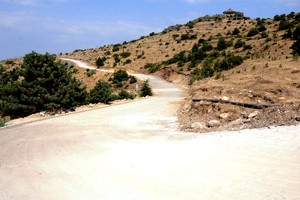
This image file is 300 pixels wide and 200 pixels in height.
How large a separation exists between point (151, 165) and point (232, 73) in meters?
21.5

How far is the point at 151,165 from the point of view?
898 centimetres

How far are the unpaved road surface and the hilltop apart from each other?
154cm

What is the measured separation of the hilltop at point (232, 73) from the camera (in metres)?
13.4

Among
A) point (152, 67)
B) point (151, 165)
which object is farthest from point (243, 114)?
point (152, 67)

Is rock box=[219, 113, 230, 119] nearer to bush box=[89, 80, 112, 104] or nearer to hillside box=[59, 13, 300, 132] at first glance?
hillside box=[59, 13, 300, 132]

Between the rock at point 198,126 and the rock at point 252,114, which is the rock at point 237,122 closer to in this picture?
the rock at point 252,114

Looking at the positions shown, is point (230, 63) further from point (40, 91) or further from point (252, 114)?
point (252, 114)

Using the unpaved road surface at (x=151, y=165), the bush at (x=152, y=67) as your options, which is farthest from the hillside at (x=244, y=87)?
the bush at (x=152, y=67)

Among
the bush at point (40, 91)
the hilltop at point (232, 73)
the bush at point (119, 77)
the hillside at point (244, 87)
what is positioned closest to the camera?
the hillside at point (244, 87)

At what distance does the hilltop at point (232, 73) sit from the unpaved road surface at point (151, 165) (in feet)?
5.05

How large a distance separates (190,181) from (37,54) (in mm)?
19787

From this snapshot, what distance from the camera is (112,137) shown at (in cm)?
1290

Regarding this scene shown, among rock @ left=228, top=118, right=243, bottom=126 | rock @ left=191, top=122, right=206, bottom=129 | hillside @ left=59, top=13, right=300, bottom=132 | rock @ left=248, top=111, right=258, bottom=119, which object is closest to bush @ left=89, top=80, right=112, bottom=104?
hillside @ left=59, top=13, right=300, bottom=132

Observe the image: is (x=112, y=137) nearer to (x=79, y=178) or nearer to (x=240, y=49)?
(x=79, y=178)
